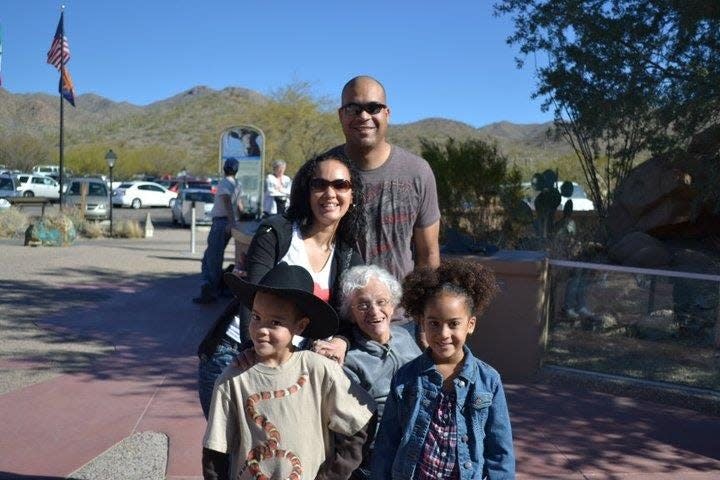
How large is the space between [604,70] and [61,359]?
8.14m

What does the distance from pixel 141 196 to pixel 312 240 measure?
136 ft

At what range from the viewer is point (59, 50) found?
84.3ft

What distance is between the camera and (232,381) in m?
2.71

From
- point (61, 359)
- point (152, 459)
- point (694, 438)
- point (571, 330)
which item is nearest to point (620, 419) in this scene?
point (694, 438)

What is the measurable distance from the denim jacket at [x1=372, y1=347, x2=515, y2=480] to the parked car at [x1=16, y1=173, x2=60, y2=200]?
4460 centimetres

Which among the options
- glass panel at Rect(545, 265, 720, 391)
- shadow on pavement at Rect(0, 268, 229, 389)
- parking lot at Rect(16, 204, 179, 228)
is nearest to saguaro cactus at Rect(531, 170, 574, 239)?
glass panel at Rect(545, 265, 720, 391)

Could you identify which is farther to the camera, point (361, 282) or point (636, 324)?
point (636, 324)

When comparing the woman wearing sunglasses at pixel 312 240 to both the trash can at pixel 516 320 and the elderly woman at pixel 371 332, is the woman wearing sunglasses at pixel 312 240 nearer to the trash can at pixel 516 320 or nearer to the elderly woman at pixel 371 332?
the elderly woman at pixel 371 332

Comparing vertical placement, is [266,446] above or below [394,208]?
below

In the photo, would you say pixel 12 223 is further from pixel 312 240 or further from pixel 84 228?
pixel 312 240

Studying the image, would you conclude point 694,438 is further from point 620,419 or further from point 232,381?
point 232,381

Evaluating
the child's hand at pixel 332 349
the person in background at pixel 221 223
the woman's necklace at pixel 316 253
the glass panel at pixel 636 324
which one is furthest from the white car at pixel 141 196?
the child's hand at pixel 332 349

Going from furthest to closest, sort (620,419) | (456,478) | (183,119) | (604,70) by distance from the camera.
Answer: (183,119) < (604,70) < (620,419) < (456,478)

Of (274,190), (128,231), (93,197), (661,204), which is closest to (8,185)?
(93,197)
